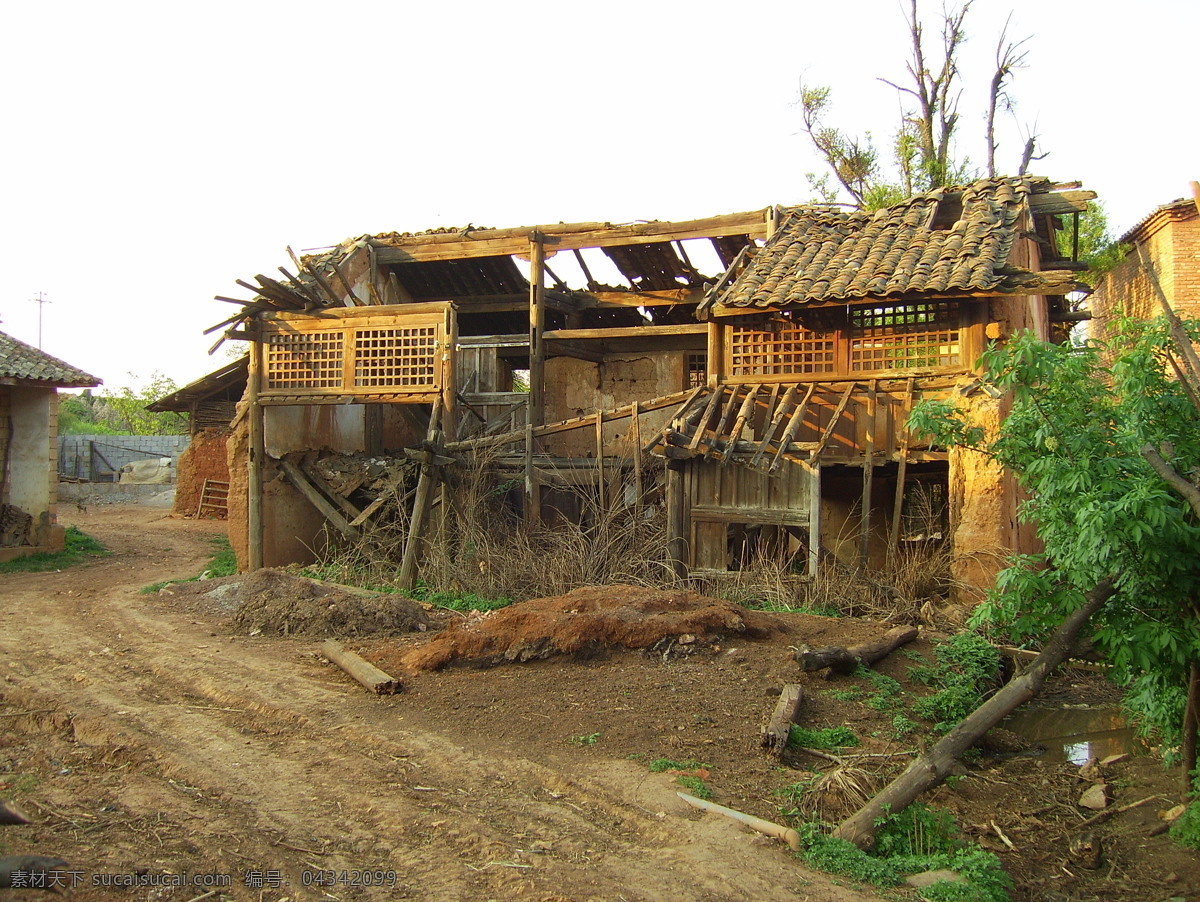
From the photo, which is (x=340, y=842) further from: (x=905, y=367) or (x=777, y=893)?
(x=905, y=367)

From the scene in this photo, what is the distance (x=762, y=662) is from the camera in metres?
8.36

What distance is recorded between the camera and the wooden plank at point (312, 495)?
14.4 meters

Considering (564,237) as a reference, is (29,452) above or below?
below

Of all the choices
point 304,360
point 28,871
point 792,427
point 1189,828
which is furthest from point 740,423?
point 28,871

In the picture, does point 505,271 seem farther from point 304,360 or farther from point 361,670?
point 361,670

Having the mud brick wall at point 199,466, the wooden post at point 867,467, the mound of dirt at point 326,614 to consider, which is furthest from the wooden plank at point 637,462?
the mud brick wall at point 199,466

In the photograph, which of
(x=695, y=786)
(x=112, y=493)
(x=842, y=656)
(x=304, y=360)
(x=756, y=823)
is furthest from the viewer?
(x=112, y=493)

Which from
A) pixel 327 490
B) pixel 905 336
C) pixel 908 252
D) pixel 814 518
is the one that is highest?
pixel 908 252

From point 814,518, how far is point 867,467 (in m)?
0.90

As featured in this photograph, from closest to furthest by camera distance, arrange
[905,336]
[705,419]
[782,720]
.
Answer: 1. [782,720]
2. [705,419]
3. [905,336]

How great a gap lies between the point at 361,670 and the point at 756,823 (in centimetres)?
413

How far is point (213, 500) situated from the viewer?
2316cm

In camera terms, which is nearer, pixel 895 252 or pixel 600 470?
pixel 895 252

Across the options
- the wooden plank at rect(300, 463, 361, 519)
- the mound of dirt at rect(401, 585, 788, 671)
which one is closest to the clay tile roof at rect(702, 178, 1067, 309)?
the mound of dirt at rect(401, 585, 788, 671)
